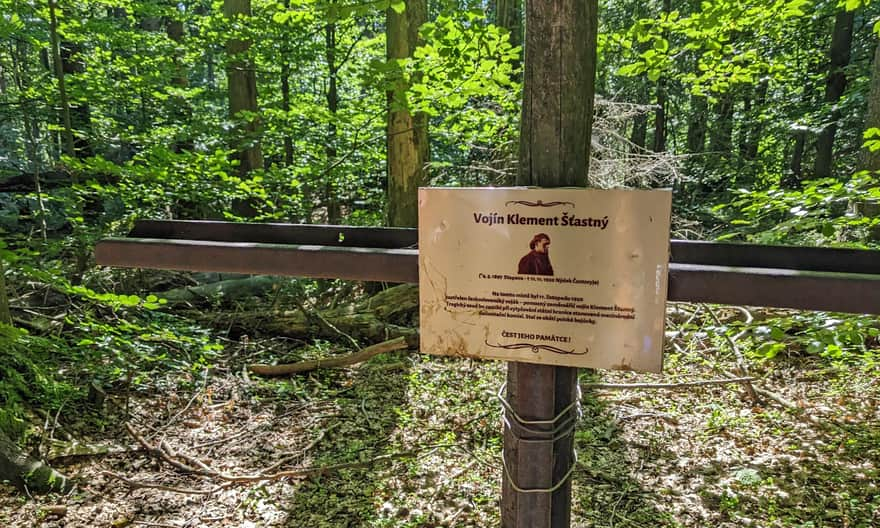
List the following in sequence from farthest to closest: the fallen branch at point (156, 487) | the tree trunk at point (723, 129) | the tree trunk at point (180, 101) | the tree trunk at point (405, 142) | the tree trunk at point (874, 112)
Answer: the tree trunk at point (723, 129)
the tree trunk at point (180, 101)
the tree trunk at point (405, 142)
the tree trunk at point (874, 112)
the fallen branch at point (156, 487)

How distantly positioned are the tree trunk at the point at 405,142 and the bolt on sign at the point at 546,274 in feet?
15.6

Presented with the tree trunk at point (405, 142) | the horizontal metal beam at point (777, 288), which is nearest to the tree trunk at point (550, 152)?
the horizontal metal beam at point (777, 288)

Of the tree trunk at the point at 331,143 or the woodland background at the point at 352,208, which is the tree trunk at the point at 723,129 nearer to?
the woodland background at the point at 352,208

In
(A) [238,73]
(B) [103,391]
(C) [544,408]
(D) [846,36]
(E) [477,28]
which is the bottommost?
(B) [103,391]

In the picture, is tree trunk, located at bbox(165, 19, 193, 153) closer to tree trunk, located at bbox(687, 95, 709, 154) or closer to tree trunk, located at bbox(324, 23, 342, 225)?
tree trunk, located at bbox(324, 23, 342, 225)

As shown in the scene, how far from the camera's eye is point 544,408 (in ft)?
4.86

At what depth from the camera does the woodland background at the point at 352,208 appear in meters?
3.16

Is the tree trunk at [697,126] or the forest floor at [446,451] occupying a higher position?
the tree trunk at [697,126]

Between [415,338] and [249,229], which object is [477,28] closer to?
[249,229]

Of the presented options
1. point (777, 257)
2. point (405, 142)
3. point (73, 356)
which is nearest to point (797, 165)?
point (405, 142)

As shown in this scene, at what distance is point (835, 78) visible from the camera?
9.46 meters

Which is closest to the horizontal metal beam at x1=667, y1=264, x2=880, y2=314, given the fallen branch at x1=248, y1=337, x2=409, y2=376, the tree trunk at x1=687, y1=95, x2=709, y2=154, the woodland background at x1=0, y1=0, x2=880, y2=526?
the woodland background at x1=0, y1=0, x2=880, y2=526

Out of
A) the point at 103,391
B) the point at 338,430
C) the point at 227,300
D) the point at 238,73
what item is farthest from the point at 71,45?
the point at 338,430

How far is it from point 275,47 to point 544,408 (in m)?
7.48
